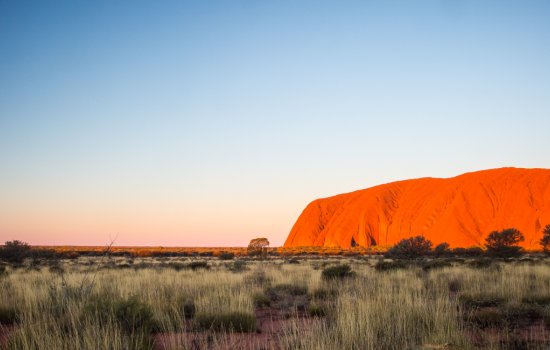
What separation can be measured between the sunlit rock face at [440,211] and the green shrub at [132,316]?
2139 inches

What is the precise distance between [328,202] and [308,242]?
12.5 metres

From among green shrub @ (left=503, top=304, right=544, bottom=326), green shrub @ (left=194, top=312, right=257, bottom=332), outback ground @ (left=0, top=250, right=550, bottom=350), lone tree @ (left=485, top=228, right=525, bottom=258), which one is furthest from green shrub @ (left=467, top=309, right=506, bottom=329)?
lone tree @ (left=485, top=228, right=525, bottom=258)

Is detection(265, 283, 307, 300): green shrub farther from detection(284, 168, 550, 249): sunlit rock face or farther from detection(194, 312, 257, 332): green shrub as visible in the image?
detection(284, 168, 550, 249): sunlit rock face

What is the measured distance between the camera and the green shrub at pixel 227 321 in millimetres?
6074

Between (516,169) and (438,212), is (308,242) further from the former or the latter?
(516,169)

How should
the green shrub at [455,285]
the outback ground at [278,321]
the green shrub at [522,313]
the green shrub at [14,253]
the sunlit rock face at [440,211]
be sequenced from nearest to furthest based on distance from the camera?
the outback ground at [278,321]
the green shrub at [522,313]
the green shrub at [455,285]
the green shrub at [14,253]
the sunlit rock face at [440,211]

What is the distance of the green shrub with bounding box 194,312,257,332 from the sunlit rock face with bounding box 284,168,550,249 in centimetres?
5288

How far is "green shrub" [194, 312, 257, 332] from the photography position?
19.9ft

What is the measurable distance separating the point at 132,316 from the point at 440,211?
67.5m

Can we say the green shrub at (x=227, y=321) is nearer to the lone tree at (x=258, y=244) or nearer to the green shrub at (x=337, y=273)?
the green shrub at (x=337, y=273)

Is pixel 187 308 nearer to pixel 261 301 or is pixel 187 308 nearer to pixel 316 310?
pixel 261 301

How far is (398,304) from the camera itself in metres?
5.87

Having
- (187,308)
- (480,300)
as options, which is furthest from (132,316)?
(480,300)

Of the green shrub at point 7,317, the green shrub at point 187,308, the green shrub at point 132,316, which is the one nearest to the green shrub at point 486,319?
the green shrub at point 187,308
